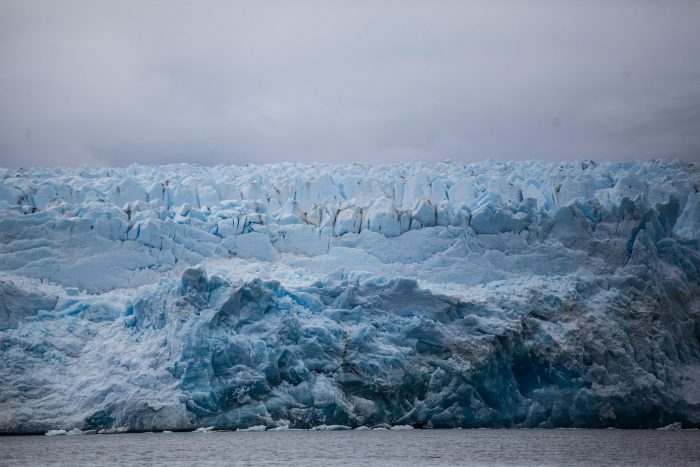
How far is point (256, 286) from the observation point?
899 inches

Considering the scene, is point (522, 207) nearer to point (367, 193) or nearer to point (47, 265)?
point (367, 193)

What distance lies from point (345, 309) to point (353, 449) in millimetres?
4221

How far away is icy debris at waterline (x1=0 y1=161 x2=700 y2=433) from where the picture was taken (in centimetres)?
2147

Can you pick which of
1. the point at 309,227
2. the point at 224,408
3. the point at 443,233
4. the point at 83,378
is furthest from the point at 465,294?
the point at 83,378

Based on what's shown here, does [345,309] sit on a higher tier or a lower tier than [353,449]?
higher

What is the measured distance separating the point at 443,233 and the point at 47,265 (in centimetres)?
1189

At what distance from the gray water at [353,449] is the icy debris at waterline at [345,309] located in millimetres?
622

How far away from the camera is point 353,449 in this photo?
21.1 m

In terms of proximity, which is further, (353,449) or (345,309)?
(345,309)

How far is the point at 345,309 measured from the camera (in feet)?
78.7

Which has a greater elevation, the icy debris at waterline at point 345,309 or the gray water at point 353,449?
the icy debris at waterline at point 345,309

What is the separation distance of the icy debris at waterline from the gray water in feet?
2.04

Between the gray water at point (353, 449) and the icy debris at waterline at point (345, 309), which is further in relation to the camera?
the icy debris at waterline at point (345, 309)

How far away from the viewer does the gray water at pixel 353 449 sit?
18.9m
